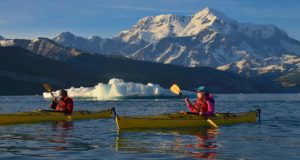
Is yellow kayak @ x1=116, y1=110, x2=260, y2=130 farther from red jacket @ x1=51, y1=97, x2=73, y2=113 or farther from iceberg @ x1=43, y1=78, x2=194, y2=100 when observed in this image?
iceberg @ x1=43, y1=78, x2=194, y2=100

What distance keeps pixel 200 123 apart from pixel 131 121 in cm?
493

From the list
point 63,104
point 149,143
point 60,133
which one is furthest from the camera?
point 63,104

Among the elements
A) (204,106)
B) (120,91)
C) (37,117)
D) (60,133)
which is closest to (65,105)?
(37,117)

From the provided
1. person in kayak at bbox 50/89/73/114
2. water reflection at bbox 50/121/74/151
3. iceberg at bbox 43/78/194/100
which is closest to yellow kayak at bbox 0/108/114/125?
person in kayak at bbox 50/89/73/114

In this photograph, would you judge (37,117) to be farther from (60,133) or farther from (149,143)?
(149,143)

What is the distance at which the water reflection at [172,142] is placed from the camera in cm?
2141

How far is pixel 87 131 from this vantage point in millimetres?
31281

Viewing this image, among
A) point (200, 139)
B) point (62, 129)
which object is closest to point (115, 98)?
point (62, 129)

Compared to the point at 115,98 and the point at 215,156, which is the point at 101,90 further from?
the point at 215,156

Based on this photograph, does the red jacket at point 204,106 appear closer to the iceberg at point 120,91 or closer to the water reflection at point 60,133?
the water reflection at point 60,133

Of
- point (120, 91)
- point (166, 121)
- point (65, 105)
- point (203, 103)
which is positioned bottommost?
point (166, 121)

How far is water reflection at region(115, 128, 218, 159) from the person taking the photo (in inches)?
843

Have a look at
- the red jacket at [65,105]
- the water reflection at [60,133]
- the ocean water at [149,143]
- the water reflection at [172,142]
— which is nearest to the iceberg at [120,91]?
the red jacket at [65,105]

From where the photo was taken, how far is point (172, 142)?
24859 millimetres
